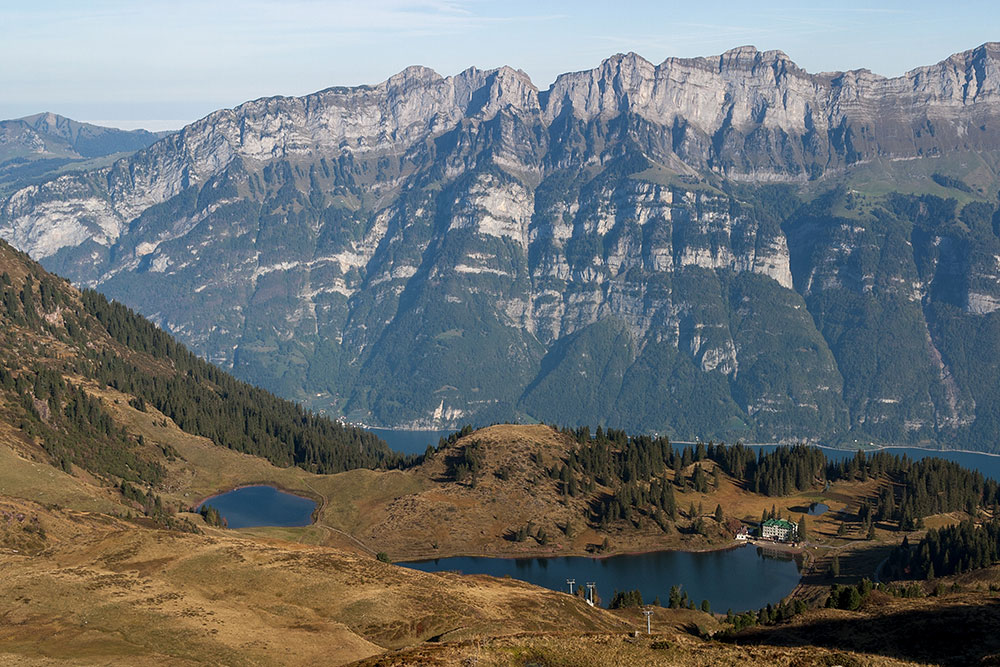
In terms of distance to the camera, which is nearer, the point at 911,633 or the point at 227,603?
the point at 911,633

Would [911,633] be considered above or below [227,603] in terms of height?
above

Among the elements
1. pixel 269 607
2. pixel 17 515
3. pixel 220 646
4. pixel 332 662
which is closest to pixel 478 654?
pixel 332 662

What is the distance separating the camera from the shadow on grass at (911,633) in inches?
5266

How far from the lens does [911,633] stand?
141m

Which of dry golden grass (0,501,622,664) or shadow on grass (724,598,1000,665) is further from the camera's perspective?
shadow on grass (724,598,1000,665)

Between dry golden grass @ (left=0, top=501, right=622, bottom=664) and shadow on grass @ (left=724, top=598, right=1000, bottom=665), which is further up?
shadow on grass @ (left=724, top=598, right=1000, bottom=665)

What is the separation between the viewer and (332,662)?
128 metres

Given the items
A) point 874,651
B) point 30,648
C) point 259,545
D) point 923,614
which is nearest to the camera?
point 30,648

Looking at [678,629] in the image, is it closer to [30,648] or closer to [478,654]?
[478,654]

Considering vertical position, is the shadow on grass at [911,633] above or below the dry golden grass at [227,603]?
above

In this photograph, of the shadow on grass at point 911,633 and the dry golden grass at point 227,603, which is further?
the shadow on grass at point 911,633

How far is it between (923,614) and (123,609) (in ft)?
337

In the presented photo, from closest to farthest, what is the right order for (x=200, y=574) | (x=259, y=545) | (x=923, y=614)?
(x=923, y=614)
(x=200, y=574)
(x=259, y=545)

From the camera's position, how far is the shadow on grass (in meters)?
134
